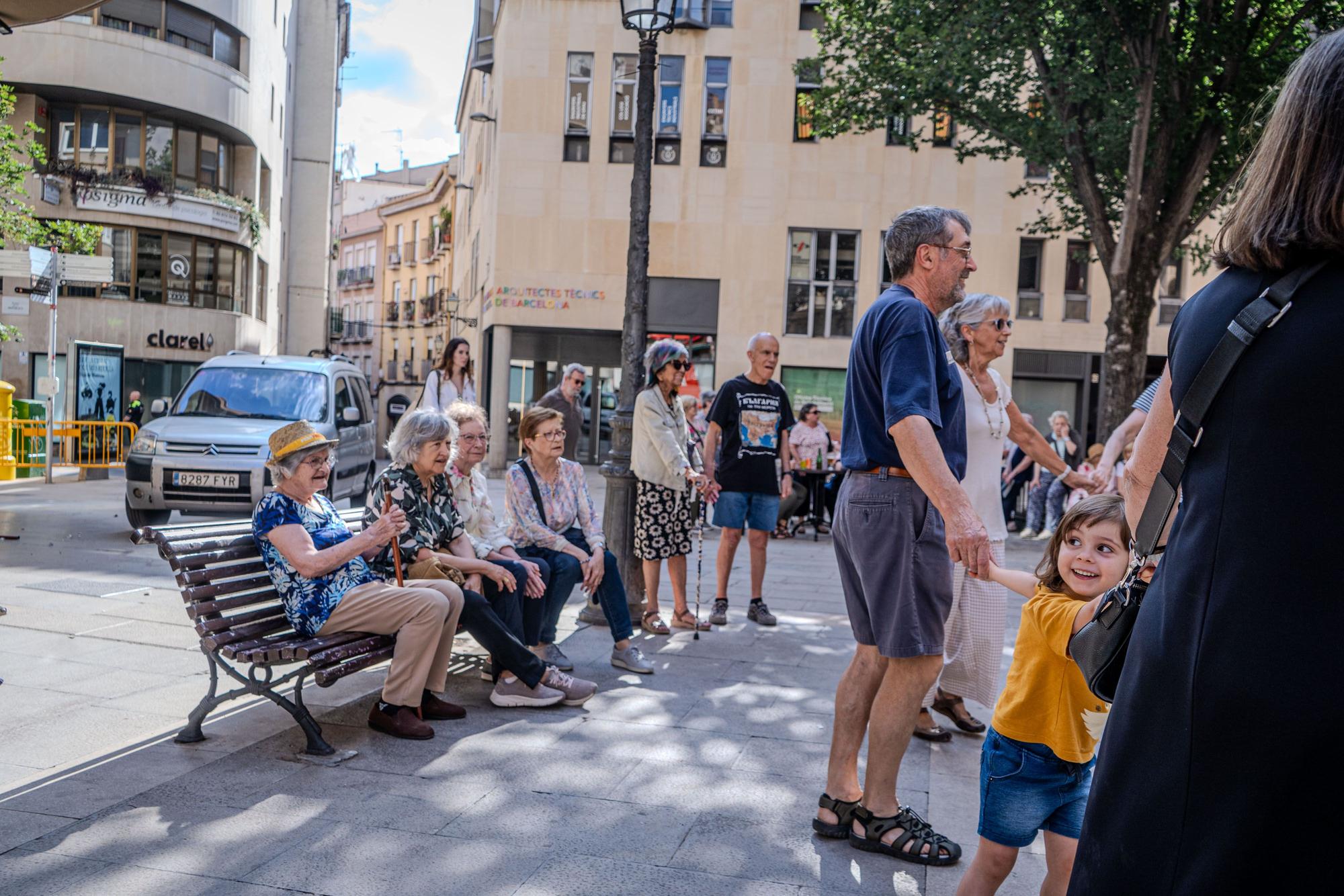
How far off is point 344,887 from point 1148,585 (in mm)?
2530

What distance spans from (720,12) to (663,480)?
2268 centimetres

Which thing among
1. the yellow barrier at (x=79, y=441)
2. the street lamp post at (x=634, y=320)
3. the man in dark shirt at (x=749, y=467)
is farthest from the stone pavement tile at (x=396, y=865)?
the yellow barrier at (x=79, y=441)

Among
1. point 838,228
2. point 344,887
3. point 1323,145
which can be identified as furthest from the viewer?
point 838,228

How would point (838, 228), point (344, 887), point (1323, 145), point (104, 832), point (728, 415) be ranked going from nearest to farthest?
point (1323, 145) → point (344, 887) → point (104, 832) → point (728, 415) → point (838, 228)

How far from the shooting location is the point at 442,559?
18.6ft

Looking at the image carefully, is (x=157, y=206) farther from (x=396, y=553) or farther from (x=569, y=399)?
(x=396, y=553)

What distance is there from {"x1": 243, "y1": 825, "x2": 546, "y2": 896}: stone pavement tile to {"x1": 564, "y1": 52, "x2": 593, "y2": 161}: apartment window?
83.0 feet

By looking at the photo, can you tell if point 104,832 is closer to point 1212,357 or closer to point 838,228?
point 1212,357

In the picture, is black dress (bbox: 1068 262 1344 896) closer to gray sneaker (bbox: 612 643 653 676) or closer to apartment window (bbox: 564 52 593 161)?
gray sneaker (bbox: 612 643 653 676)

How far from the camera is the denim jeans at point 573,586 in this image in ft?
20.6

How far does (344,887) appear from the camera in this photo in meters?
3.43

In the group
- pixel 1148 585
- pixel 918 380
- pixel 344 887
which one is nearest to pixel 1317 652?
pixel 1148 585

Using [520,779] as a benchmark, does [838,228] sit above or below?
above

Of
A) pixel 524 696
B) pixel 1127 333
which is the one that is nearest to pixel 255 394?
pixel 524 696
